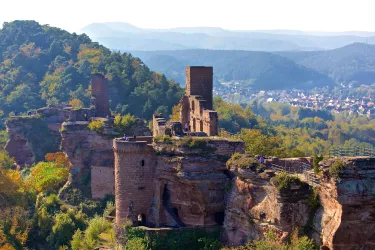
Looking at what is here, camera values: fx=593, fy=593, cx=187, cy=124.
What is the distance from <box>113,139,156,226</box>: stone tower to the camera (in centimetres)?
3659

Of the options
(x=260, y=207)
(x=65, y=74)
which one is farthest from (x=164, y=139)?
(x=65, y=74)

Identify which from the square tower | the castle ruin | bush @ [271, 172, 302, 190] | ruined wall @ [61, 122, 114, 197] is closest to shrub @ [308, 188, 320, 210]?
bush @ [271, 172, 302, 190]

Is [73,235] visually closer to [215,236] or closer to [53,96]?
[215,236]

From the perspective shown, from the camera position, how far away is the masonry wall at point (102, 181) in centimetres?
5072

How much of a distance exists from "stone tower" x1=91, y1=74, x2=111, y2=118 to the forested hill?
59.2ft

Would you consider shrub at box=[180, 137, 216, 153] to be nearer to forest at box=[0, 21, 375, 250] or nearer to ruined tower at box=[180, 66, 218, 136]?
forest at box=[0, 21, 375, 250]

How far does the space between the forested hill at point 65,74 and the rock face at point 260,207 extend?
178 feet

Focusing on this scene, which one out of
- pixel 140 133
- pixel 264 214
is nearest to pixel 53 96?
pixel 140 133

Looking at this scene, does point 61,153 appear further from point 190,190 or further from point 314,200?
point 314,200

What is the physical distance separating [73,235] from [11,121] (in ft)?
92.6

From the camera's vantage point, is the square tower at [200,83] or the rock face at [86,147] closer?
the square tower at [200,83]

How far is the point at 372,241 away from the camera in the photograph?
2786 centimetres

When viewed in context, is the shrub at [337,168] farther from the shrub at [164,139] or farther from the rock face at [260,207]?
the shrub at [164,139]

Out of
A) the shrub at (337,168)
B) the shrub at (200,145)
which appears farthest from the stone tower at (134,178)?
the shrub at (337,168)
